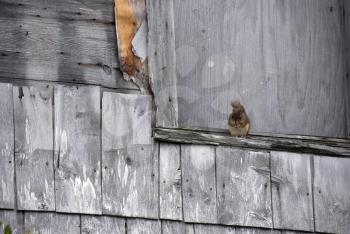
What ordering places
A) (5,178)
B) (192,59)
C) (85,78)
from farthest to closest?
(192,59) → (85,78) → (5,178)

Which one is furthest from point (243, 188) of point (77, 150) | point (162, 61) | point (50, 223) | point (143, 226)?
point (50, 223)

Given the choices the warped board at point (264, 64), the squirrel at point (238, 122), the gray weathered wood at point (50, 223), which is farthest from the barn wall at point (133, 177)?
the warped board at point (264, 64)

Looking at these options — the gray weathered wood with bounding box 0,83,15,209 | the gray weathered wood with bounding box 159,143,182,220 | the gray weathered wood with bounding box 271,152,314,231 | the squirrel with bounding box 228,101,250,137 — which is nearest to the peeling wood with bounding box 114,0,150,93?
the gray weathered wood with bounding box 159,143,182,220

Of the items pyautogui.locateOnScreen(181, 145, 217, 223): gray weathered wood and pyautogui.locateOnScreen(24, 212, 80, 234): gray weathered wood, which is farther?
pyautogui.locateOnScreen(181, 145, 217, 223): gray weathered wood

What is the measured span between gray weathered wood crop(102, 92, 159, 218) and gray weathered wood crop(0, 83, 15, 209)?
0.57m

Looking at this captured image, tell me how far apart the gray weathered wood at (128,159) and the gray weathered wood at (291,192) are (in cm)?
81

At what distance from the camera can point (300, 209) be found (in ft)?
23.2

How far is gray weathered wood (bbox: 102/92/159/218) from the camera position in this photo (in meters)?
6.59

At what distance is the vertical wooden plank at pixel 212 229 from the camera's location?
6785 millimetres

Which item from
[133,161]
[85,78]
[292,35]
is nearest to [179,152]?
[133,161]

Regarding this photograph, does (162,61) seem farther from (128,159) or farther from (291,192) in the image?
(291,192)

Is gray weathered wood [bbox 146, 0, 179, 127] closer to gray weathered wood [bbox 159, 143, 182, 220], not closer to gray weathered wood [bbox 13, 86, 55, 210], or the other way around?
gray weathered wood [bbox 159, 143, 182, 220]

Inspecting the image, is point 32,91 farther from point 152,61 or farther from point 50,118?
point 152,61

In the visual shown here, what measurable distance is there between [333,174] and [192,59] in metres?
1.18
